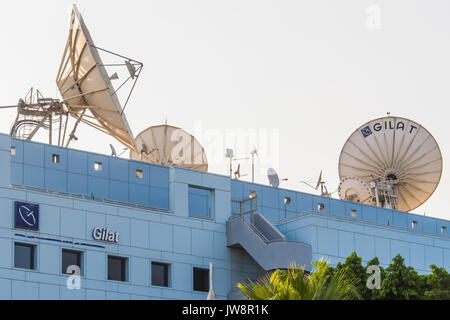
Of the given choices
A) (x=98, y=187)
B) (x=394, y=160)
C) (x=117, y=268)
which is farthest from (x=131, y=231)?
(x=394, y=160)

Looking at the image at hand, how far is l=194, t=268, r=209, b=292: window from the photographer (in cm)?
6103

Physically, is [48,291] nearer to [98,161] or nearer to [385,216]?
[98,161]

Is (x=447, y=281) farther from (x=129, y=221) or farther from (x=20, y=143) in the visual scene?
(x=20, y=143)

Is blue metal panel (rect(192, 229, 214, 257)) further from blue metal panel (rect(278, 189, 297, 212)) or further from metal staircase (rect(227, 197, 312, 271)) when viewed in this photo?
blue metal panel (rect(278, 189, 297, 212))

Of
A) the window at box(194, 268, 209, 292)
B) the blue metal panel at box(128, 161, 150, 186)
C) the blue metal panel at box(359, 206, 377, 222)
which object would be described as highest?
the blue metal panel at box(128, 161, 150, 186)

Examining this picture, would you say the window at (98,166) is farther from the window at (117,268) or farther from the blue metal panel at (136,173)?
the window at (117,268)

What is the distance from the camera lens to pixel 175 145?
246ft

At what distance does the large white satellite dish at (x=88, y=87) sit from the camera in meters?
60.4

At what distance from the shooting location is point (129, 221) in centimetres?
5878

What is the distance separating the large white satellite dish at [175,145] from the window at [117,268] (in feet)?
56.3

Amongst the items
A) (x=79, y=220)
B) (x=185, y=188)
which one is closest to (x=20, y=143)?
(x=79, y=220)

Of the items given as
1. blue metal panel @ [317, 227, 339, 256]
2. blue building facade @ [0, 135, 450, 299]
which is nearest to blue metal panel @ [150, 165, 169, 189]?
blue building facade @ [0, 135, 450, 299]

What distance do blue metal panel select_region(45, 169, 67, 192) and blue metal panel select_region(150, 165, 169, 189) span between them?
224 inches
